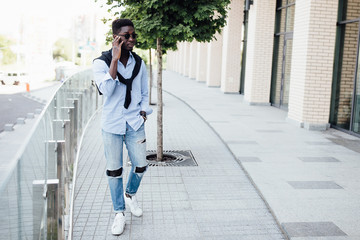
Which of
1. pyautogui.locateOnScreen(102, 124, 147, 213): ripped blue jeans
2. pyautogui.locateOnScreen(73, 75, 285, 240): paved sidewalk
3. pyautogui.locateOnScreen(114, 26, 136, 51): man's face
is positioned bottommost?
pyautogui.locateOnScreen(73, 75, 285, 240): paved sidewalk

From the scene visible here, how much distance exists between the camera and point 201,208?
15.8ft

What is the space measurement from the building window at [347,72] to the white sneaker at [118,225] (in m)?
6.86

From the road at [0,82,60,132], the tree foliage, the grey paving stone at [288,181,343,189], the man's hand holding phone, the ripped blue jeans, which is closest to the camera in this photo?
the man's hand holding phone

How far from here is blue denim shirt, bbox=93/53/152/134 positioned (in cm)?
377

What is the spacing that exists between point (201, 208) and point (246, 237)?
2.76 ft

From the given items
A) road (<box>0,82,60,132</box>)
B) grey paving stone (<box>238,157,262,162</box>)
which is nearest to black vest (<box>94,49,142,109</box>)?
grey paving stone (<box>238,157,262,162</box>)

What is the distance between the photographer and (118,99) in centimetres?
391

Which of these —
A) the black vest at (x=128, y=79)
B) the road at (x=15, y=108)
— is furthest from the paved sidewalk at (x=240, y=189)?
the road at (x=15, y=108)

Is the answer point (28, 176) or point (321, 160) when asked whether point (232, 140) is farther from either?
point (28, 176)

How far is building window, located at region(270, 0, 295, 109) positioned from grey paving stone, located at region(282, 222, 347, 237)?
9569mm

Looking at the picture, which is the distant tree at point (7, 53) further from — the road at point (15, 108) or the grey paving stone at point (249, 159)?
the grey paving stone at point (249, 159)

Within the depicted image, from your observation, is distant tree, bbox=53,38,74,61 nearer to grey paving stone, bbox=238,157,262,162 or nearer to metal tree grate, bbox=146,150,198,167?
metal tree grate, bbox=146,150,198,167

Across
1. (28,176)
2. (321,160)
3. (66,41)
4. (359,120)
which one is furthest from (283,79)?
(66,41)

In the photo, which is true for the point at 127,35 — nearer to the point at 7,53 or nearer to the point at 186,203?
the point at 186,203
